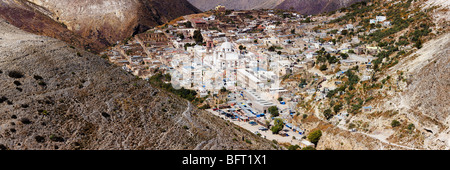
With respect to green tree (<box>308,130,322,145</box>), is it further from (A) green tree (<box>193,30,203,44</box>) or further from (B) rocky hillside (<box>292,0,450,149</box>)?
(A) green tree (<box>193,30,203,44</box>)

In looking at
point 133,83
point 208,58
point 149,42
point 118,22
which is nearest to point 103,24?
point 118,22

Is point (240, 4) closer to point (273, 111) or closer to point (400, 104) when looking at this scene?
point (273, 111)

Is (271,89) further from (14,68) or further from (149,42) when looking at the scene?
(149,42)

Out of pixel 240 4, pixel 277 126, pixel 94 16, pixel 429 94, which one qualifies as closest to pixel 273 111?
pixel 277 126

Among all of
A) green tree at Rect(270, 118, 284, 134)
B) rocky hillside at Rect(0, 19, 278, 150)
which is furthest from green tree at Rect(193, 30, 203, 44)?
rocky hillside at Rect(0, 19, 278, 150)

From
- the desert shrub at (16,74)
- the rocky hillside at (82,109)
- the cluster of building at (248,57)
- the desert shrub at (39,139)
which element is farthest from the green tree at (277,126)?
the desert shrub at (39,139)
